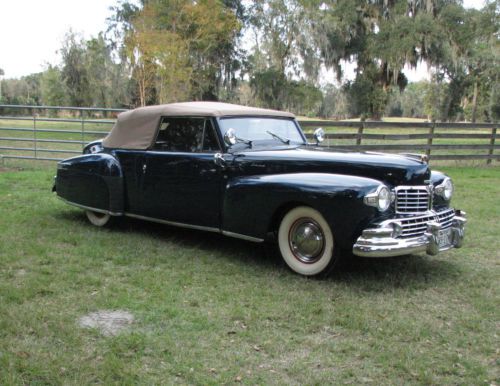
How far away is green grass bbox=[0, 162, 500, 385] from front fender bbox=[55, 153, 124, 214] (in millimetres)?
432

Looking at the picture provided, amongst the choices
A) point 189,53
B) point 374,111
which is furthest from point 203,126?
point 374,111

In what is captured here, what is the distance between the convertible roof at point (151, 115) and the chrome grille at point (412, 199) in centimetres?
209

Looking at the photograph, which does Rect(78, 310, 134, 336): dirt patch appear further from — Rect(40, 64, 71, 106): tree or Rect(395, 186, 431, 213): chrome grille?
Rect(40, 64, 71, 106): tree

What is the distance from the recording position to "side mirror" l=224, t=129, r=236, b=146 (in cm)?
563

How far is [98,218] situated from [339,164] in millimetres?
3554

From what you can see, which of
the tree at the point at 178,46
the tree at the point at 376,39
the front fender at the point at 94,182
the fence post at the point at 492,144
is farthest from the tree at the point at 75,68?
the front fender at the point at 94,182

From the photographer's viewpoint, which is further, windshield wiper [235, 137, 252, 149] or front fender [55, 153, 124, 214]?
front fender [55, 153, 124, 214]

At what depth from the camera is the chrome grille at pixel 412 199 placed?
480 centimetres

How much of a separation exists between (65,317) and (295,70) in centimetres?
3280

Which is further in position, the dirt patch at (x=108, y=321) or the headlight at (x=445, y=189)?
the headlight at (x=445, y=189)

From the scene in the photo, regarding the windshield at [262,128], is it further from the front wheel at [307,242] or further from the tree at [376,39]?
the tree at [376,39]

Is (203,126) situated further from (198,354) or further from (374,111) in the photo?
(374,111)

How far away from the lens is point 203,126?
19.5 feet

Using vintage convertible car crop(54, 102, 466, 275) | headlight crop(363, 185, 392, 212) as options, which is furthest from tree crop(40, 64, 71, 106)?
headlight crop(363, 185, 392, 212)
